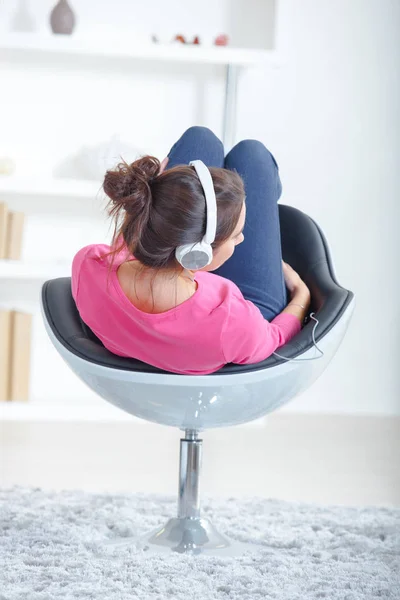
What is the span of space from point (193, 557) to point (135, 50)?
216cm

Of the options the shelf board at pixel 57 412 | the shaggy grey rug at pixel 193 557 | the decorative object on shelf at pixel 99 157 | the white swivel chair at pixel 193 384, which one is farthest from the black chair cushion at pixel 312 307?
the shelf board at pixel 57 412

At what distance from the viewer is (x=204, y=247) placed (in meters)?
1.51

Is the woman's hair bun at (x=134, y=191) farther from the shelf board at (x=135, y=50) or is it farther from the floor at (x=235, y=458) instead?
the shelf board at (x=135, y=50)

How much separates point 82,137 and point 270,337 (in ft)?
7.14

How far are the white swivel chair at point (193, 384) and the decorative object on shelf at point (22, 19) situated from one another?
78.7 inches

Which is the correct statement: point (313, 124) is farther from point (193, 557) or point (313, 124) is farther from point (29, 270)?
point (193, 557)

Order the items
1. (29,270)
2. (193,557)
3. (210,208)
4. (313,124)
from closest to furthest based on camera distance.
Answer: (210,208) → (193,557) → (29,270) → (313,124)

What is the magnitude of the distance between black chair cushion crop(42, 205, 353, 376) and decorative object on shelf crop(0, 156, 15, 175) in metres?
1.55

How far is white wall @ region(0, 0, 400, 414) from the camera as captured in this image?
3.65 meters

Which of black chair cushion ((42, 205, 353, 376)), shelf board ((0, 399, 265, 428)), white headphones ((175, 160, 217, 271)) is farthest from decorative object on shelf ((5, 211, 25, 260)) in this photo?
white headphones ((175, 160, 217, 271))

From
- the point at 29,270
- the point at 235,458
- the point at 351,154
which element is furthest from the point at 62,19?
the point at 235,458

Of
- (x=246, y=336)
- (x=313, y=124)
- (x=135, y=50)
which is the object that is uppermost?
(x=135, y=50)

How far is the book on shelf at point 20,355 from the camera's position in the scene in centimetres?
337

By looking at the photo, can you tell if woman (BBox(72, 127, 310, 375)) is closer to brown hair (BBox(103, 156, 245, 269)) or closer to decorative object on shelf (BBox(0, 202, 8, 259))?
brown hair (BBox(103, 156, 245, 269))
